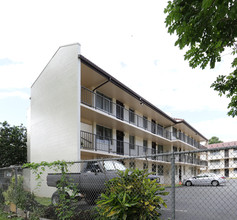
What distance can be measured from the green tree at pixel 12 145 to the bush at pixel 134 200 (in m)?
20.6

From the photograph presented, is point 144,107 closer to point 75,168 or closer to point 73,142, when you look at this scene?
point 73,142

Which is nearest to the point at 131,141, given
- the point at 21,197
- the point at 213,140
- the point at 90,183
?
the point at 21,197

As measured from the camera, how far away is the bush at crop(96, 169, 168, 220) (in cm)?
401

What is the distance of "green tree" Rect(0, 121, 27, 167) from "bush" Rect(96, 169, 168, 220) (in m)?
20.6

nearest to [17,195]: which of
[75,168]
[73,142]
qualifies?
[75,168]

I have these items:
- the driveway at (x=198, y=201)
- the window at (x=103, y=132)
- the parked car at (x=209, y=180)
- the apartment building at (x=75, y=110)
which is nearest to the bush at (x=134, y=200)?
the driveway at (x=198, y=201)

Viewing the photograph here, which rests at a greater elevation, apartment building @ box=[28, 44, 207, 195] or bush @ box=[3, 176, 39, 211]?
apartment building @ box=[28, 44, 207, 195]

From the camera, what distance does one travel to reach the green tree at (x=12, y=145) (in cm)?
2230

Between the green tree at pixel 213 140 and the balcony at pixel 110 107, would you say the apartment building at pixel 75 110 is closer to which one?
the balcony at pixel 110 107

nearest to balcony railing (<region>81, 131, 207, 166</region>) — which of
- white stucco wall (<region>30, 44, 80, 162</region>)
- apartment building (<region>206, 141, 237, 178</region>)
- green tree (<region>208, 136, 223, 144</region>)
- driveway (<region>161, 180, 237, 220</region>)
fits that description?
white stucco wall (<region>30, 44, 80, 162</region>)

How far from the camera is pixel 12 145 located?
2295 cm

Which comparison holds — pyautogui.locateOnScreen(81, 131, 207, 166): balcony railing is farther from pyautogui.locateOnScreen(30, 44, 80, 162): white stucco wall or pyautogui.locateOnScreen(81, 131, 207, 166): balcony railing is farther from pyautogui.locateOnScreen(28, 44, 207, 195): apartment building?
pyautogui.locateOnScreen(30, 44, 80, 162): white stucco wall

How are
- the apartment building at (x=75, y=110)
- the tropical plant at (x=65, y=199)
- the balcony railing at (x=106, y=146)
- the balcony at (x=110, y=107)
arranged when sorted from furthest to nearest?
the balcony at (x=110, y=107)
the balcony railing at (x=106, y=146)
the apartment building at (x=75, y=110)
the tropical plant at (x=65, y=199)

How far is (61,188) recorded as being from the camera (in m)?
6.09
